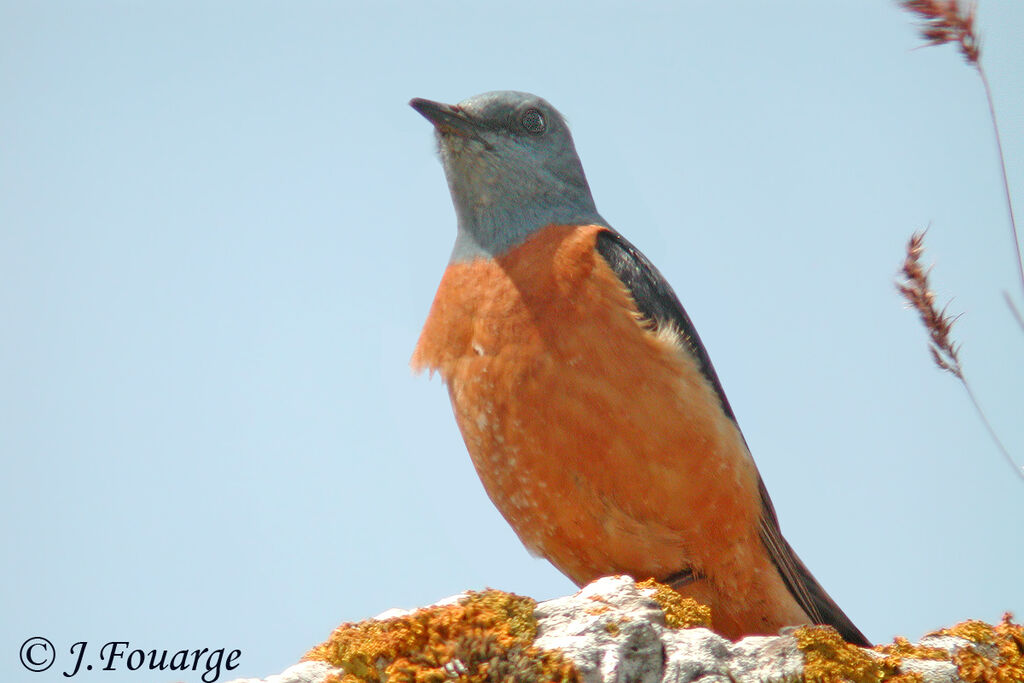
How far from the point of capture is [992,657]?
407 cm

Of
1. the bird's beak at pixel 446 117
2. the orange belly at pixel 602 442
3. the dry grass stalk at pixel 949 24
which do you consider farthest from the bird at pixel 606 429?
the dry grass stalk at pixel 949 24

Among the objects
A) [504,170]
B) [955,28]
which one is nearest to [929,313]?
[955,28]

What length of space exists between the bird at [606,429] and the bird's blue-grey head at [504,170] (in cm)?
23

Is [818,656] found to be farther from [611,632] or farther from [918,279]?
[918,279]

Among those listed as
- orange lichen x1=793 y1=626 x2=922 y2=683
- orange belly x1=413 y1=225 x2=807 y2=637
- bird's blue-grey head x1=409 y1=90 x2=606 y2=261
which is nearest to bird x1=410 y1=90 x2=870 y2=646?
orange belly x1=413 y1=225 x2=807 y2=637

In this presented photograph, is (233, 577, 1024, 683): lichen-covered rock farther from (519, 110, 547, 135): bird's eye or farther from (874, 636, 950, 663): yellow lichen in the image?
(519, 110, 547, 135): bird's eye

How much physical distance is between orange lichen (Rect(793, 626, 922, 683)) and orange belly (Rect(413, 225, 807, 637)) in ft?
5.32

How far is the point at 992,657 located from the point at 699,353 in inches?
101

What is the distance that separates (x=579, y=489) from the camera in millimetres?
5305

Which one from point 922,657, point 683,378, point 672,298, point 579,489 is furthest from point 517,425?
point 922,657

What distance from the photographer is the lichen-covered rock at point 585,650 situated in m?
3.46

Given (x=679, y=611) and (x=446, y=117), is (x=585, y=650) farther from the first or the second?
(x=446, y=117)

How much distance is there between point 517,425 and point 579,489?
0.49 metres

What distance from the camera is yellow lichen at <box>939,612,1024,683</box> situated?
12.9 ft
